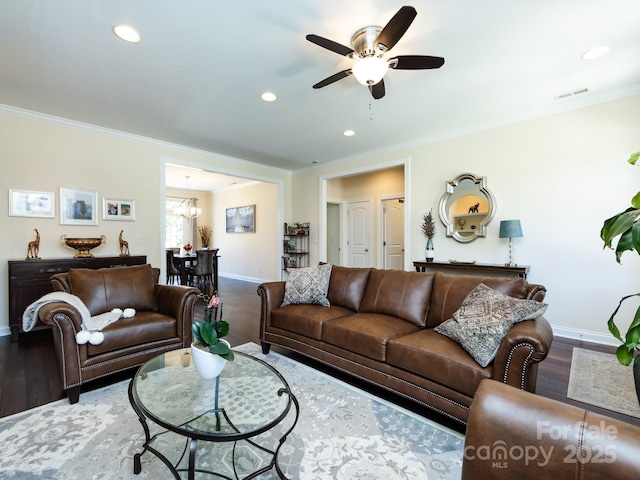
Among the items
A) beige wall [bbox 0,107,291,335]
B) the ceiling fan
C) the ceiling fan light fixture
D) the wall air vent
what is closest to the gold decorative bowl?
beige wall [bbox 0,107,291,335]

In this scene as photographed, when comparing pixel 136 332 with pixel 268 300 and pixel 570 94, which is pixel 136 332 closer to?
pixel 268 300

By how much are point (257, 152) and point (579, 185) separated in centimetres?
463

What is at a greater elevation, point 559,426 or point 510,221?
point 510,221

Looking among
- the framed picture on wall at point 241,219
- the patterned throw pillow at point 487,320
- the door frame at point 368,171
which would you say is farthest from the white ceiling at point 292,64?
the framed picture on wall at point 241,219

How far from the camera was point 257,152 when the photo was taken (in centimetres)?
536

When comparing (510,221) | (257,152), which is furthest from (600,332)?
(257,152)

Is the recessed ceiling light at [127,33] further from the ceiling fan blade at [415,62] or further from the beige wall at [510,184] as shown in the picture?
the beige wall at [510,184]

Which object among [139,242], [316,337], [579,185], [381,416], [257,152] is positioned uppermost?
[257,152]

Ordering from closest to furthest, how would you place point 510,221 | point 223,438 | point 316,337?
point 223,438, point 316,337, point 510,221

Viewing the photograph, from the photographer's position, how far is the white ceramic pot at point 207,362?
157 cm

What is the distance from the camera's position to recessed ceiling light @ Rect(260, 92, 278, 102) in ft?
10.5

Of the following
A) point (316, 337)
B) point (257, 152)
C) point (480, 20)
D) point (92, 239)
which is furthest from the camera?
point (257, 152)

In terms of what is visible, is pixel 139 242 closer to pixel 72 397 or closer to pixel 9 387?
pixel 9 387

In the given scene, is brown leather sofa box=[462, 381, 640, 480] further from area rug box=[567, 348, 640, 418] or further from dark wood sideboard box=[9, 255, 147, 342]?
dark wood sideboard box=[9, 255, 147, 342]
